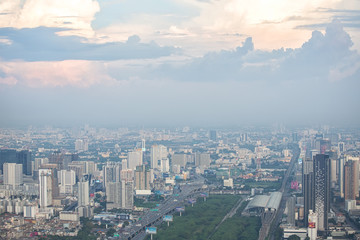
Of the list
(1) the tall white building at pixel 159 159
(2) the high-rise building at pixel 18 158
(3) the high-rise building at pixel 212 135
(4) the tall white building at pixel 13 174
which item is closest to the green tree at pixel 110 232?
(4) the tall white building at pixel 13 174

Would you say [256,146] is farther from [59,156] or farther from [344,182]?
[344,182]

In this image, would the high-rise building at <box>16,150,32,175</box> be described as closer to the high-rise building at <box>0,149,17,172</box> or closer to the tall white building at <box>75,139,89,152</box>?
the high-rise building at <box>0,149,17,172</box>

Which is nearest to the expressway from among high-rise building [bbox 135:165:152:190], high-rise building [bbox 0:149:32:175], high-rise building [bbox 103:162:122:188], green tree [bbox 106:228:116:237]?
green tree [bbox 106:228:116:237]

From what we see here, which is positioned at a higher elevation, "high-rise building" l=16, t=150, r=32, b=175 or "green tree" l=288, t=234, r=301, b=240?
"high-rise building" l=16, t=150, r=32, b=175

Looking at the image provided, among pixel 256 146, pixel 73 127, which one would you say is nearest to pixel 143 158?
pixel 73 127

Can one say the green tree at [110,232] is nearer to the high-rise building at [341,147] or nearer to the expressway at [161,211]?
the expressway at [161,211]

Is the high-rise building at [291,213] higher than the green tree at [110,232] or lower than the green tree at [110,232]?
higher
